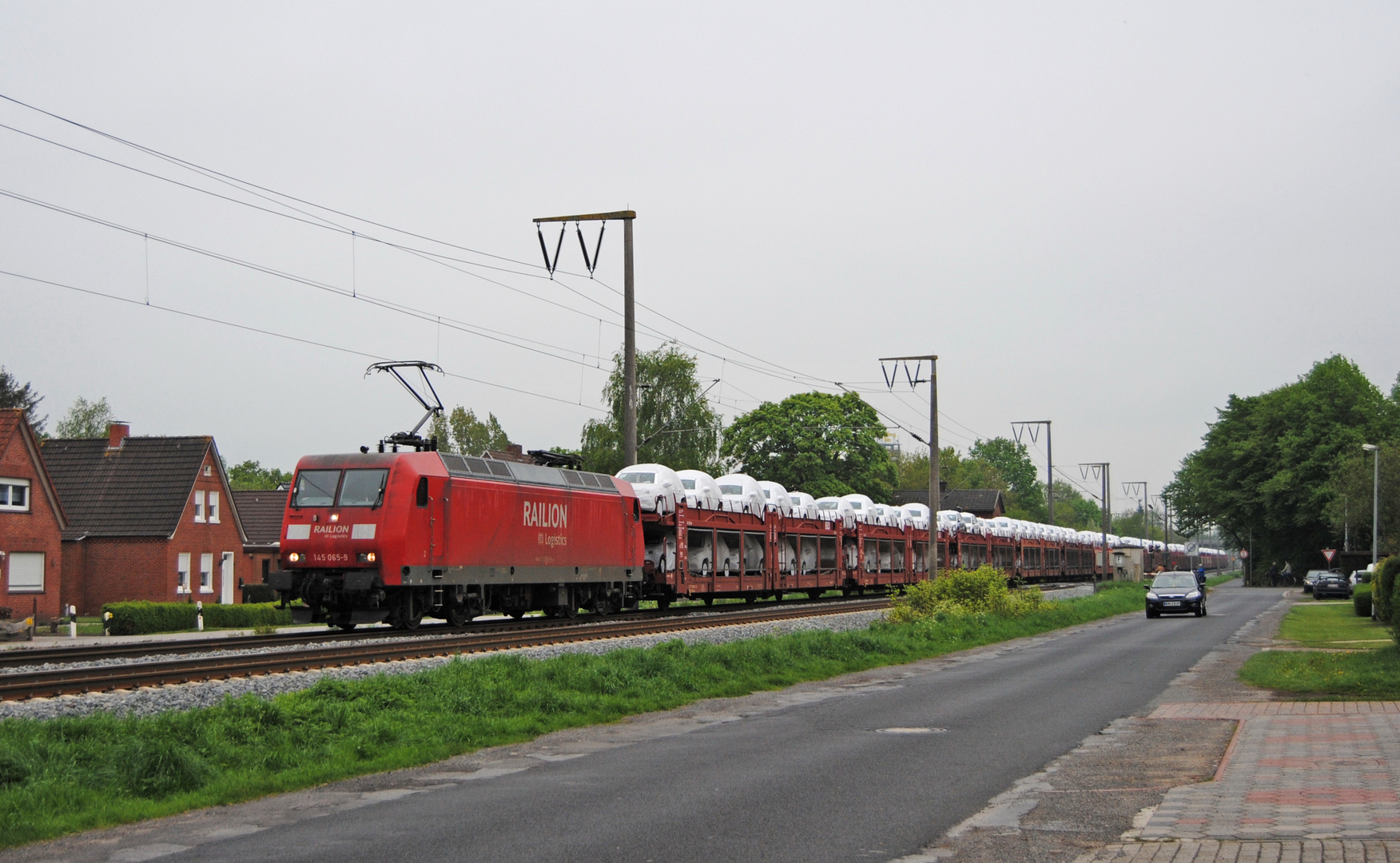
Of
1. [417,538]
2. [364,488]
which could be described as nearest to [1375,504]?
[417,538]

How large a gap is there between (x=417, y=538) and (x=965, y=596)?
15194 millimetres

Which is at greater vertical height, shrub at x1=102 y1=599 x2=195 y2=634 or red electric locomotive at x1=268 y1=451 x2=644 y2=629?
red electric locomotive at x1=268 y1=451 x2=644 y2=629

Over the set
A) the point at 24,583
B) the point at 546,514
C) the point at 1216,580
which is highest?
the point at 546,514

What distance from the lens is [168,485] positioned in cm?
4900

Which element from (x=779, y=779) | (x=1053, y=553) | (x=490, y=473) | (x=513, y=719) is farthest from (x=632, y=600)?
(x=1053, y=553)

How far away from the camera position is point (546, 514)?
27953 millimetres

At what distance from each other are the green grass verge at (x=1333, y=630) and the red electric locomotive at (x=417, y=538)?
50.2 ft

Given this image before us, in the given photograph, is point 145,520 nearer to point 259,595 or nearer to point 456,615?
point 259,595

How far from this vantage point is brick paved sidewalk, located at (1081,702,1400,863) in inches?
274

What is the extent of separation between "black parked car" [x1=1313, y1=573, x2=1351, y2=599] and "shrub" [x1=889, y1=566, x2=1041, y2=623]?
29.8 meters

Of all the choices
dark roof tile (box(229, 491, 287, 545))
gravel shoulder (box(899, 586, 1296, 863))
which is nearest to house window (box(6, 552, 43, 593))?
dark roof tile (box(229, 491, 287, 545))

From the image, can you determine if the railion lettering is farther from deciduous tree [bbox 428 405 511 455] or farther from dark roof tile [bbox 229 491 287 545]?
deciduous tree [bbox 428 405 511 455]

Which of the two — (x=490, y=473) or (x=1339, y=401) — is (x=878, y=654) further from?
(x=1339, y=401)

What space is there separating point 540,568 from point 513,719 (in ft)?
48.7
